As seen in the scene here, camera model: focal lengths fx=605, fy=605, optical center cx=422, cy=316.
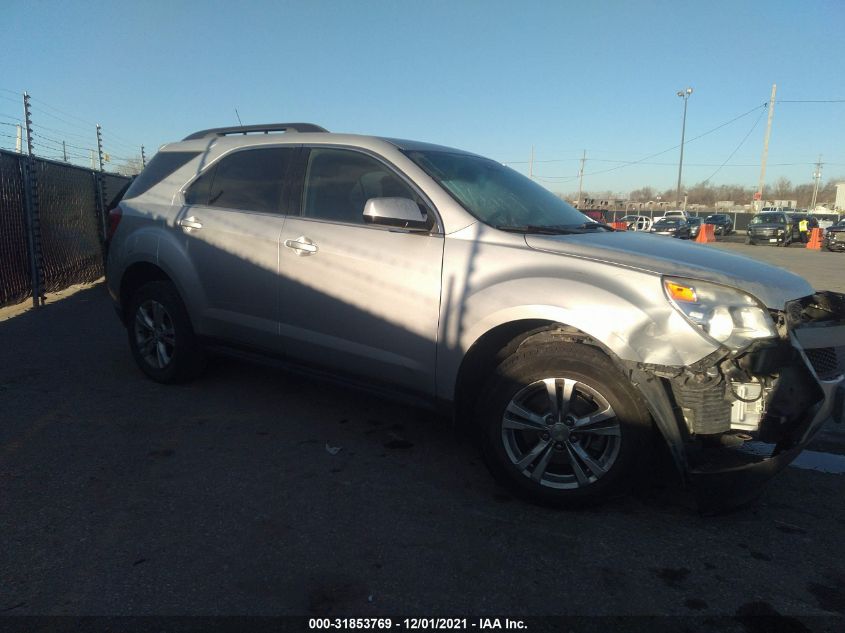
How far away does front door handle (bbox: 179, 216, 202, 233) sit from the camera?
443 cm

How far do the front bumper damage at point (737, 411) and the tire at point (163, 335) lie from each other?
3332mm

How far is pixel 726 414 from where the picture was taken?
2633mm

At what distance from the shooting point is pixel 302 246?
382 centimetres

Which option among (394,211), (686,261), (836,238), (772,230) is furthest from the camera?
(772,230)

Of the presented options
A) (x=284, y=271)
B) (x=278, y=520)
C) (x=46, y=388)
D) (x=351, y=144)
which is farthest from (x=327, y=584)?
(x=46, y=388)

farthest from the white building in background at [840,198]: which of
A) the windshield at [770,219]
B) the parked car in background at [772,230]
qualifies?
the parked car in background at [772,230]

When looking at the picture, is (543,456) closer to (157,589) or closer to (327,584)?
(327,584)

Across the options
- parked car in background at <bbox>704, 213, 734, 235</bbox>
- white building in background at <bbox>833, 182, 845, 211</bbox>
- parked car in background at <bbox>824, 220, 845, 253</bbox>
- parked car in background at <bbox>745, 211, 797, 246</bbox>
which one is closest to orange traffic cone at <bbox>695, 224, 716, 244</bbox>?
parked car in background at <bbox>745, 211, 797, 246</bbox>

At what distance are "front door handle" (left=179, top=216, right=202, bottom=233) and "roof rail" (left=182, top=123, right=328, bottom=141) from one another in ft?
2.67

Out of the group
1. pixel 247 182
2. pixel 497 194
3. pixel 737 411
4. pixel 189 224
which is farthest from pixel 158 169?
pixel 737 411

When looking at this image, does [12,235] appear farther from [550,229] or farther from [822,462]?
[822,462]

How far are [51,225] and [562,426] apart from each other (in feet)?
28.6

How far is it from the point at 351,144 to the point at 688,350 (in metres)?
2.38

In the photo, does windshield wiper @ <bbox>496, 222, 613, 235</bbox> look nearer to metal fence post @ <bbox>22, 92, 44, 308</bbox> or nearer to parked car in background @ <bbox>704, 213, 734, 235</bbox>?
metal fence post @ <bbox>22, 92, 44, 308</bbox>
